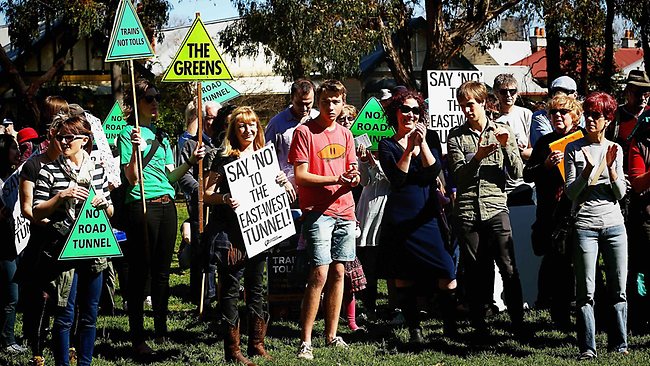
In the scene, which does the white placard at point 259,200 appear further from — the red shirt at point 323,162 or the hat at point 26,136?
the hat at point 26,136

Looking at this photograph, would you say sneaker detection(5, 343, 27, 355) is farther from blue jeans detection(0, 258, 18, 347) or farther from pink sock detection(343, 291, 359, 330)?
pink sock detection(343, 291, 359, 330)

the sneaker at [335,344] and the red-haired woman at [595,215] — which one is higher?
the red-haired woman at [595,215]

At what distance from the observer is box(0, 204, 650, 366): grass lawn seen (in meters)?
7.91

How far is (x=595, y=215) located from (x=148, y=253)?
11.7 ft

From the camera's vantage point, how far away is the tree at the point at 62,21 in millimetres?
25941

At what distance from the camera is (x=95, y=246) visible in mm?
7008

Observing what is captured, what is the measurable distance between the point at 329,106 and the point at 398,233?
1.27m

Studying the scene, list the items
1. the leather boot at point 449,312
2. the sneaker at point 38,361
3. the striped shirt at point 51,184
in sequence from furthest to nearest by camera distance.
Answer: the leather boot at point 449,312 < the sneaker at point 38,361 < the striped shirt at point 51,184

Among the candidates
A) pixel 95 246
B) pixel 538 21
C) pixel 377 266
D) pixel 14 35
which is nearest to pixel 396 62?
pixel 538 21

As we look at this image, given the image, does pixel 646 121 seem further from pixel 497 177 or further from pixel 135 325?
pixel 135 325

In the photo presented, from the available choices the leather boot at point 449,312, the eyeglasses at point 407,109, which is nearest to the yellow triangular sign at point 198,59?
the eyeglasses at point 407,109

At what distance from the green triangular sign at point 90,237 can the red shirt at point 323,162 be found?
1.64 meters

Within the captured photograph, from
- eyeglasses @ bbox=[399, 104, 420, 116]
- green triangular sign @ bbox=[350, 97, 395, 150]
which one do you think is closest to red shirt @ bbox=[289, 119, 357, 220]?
eyeglasses @ bbox=[399, 104, 420, 116]

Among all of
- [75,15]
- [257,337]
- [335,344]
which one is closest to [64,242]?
[257,337]
